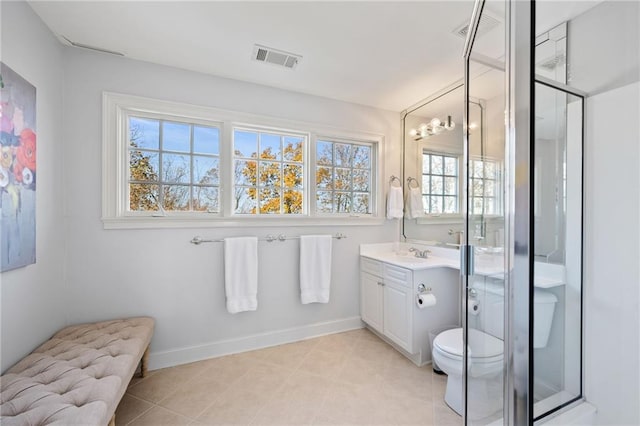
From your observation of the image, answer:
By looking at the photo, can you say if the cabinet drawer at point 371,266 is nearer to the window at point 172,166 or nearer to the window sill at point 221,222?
the window sill at point 221,222

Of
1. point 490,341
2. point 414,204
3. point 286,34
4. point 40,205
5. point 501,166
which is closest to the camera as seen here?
point 501,166

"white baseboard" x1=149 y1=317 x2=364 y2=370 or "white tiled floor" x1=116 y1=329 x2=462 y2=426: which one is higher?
"white baseboard" x1=149 y1=317 x2=364 y2=370

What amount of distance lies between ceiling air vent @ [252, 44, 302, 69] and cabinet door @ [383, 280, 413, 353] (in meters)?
2.00

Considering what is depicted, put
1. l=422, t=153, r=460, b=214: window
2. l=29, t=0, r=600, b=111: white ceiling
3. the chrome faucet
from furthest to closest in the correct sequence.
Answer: the chrome faucet < l=422, t=153, r=460, b=214: window < l=29, t=0, r=600, b=111: white ceiling

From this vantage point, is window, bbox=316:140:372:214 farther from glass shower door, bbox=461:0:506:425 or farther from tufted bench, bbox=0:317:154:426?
tufted bench, bbox=0:317:154:426

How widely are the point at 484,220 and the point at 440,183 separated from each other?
64.8 inches

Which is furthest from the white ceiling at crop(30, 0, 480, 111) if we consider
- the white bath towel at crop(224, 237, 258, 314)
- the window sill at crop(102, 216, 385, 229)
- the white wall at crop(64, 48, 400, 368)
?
the white bath towel at crop(224, 237, 258, 314)

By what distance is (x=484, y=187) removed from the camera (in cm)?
108

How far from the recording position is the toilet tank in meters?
0.78

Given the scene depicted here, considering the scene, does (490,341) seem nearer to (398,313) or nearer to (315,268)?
(398,313)

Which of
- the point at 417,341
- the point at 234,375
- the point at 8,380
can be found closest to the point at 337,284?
the point at 417,341

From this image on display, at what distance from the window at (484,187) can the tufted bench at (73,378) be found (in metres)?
1.68

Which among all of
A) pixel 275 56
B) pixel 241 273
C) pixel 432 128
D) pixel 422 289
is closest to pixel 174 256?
pixel 241 273

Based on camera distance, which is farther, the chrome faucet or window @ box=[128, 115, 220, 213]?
the chrome faucet
